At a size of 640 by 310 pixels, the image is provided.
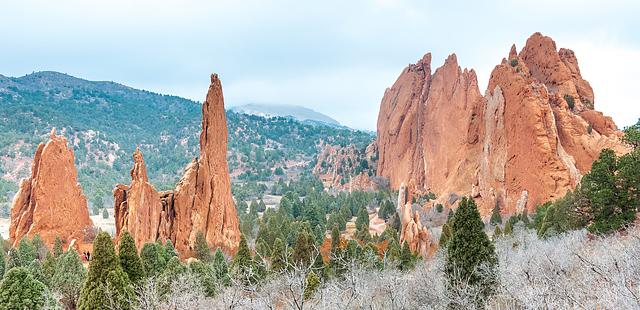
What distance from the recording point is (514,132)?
64.0 m

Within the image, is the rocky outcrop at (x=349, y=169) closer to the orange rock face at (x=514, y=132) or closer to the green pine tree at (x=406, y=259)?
the orange rock face at (x=514, y=132)

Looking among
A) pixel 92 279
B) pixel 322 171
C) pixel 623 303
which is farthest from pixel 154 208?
pixel 322 171

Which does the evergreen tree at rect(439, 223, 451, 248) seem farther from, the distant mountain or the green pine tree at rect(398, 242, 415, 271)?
the distant mountain

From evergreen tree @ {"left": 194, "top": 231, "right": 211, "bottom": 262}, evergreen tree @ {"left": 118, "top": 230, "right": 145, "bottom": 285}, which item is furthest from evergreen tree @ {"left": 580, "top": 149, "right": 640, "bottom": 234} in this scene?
evergreen tree @ {"left": 194, "top": 231, "right": 211, "bottom": 262}

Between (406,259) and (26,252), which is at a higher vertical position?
(26,252)

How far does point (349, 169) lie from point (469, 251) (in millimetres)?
101794

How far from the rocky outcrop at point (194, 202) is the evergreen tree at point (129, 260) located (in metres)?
15.2

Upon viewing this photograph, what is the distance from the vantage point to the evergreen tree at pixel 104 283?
48.8ft

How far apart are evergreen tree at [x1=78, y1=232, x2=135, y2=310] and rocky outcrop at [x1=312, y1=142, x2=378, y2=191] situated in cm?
9067

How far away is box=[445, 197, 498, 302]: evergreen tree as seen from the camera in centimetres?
1808

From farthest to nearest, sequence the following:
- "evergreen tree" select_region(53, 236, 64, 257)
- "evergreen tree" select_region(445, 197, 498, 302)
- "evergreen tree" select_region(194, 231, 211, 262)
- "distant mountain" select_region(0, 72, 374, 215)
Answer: "distant mountain" select_region(0, 72, 374, 215) → "evergreen tree" select_region(194, 231, 211, 262) → "evergreen tree" select_region(53, 236, 64, 257) → "evergreen tree" select_region(445, 197, 498, 302)

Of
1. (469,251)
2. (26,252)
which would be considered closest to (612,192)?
(469,251)

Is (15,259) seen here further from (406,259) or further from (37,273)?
(406,259)

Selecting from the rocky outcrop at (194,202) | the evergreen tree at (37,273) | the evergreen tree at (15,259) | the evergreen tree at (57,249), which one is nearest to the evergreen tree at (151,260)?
the evergreen tree at (37,273)
